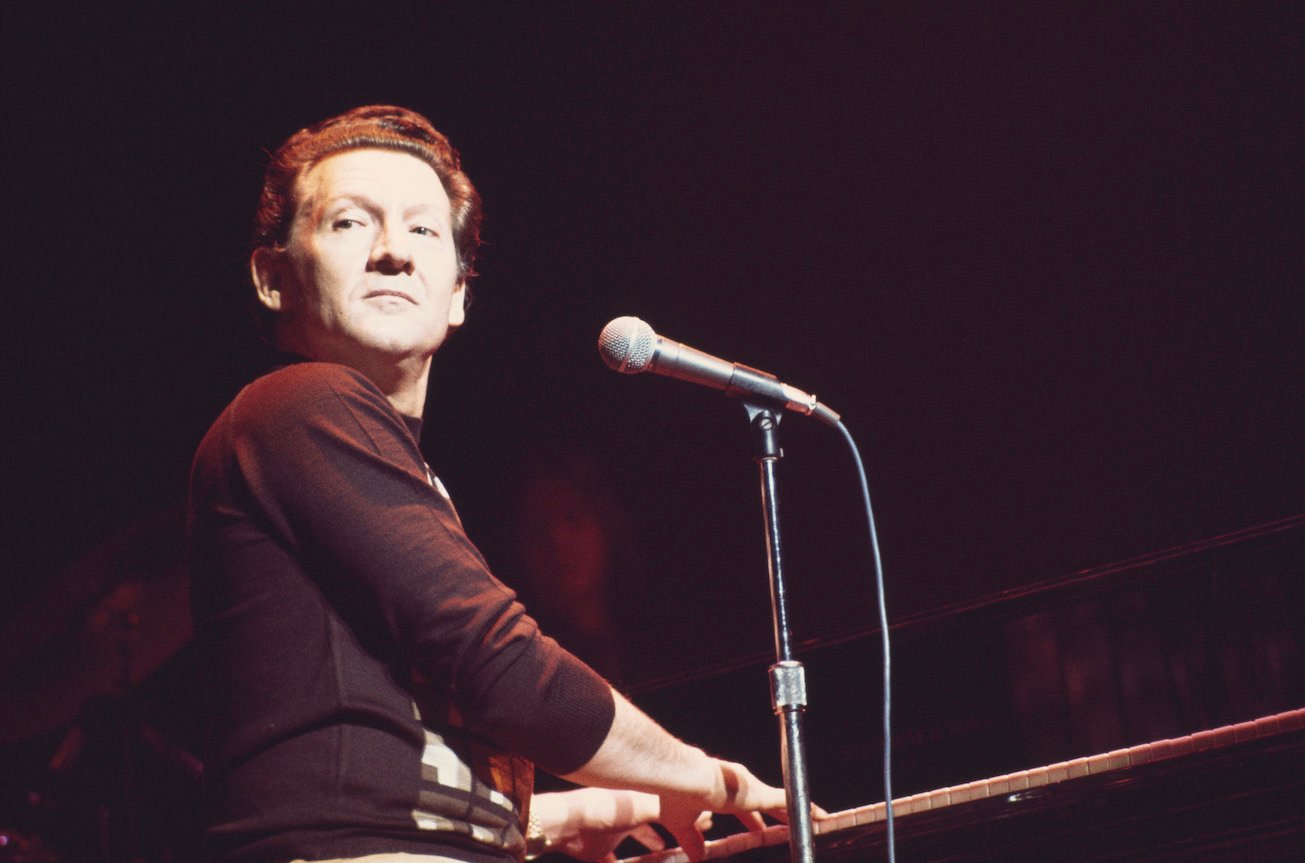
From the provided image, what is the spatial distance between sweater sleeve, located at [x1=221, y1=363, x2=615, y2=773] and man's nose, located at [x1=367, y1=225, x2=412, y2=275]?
1.19ft

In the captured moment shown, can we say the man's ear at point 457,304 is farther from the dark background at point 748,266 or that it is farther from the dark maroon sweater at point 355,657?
the dark background at point 748,266

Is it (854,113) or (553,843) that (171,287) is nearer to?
(854,113)

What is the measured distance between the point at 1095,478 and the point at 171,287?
10.7ft

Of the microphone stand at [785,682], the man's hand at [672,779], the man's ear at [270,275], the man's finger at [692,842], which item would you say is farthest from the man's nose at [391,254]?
the man's finger at [692,842]

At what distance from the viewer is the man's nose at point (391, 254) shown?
1836mm

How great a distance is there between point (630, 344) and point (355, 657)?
600 millimetres

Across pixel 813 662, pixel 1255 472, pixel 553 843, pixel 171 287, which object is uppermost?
pixel 171 287

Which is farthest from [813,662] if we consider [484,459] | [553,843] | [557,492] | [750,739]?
[484,459]

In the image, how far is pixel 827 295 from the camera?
3871mm

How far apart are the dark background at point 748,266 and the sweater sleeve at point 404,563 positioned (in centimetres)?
195

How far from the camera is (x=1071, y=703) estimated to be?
8.00 feet

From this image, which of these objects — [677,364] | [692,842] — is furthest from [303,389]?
[692,842]

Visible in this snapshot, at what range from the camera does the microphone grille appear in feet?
5.70

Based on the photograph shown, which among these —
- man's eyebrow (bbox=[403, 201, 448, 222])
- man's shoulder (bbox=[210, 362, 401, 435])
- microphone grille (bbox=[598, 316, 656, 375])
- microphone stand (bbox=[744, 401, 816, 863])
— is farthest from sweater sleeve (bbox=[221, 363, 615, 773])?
man's eyebrow (bbox=[403, 201, 448, 222])
